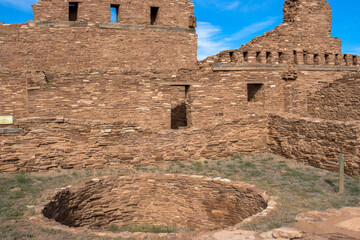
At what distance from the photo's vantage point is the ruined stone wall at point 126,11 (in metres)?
16.4

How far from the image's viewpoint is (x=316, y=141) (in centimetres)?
1086

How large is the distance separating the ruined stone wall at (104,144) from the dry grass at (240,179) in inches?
15.1

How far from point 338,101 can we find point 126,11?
11445 millimetres

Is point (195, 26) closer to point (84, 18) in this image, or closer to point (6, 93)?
point (84, 18)

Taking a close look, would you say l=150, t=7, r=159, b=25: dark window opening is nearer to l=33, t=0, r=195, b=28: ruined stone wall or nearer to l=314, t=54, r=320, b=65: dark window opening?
l=33, t=0, r=195, b=28: ruined stone wall

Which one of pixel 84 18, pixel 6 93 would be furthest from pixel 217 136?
pixel 84 18

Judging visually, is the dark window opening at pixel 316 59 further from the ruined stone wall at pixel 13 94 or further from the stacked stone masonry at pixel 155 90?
the ruined stone wall at pixel 13 94

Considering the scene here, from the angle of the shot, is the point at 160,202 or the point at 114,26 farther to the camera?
the point at 114,26

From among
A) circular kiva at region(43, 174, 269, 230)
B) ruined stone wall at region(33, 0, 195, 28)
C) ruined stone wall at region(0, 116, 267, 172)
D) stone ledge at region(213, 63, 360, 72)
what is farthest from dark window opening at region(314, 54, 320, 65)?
circular kiva at region(43, 174, 269, 230)

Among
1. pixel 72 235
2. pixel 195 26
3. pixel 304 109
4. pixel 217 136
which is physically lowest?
pixel 72 235

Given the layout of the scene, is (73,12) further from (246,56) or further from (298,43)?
(298,43)

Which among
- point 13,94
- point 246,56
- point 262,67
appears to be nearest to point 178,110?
point 246,56

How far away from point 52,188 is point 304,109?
12.0 metres

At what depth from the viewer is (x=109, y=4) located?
669 inches
